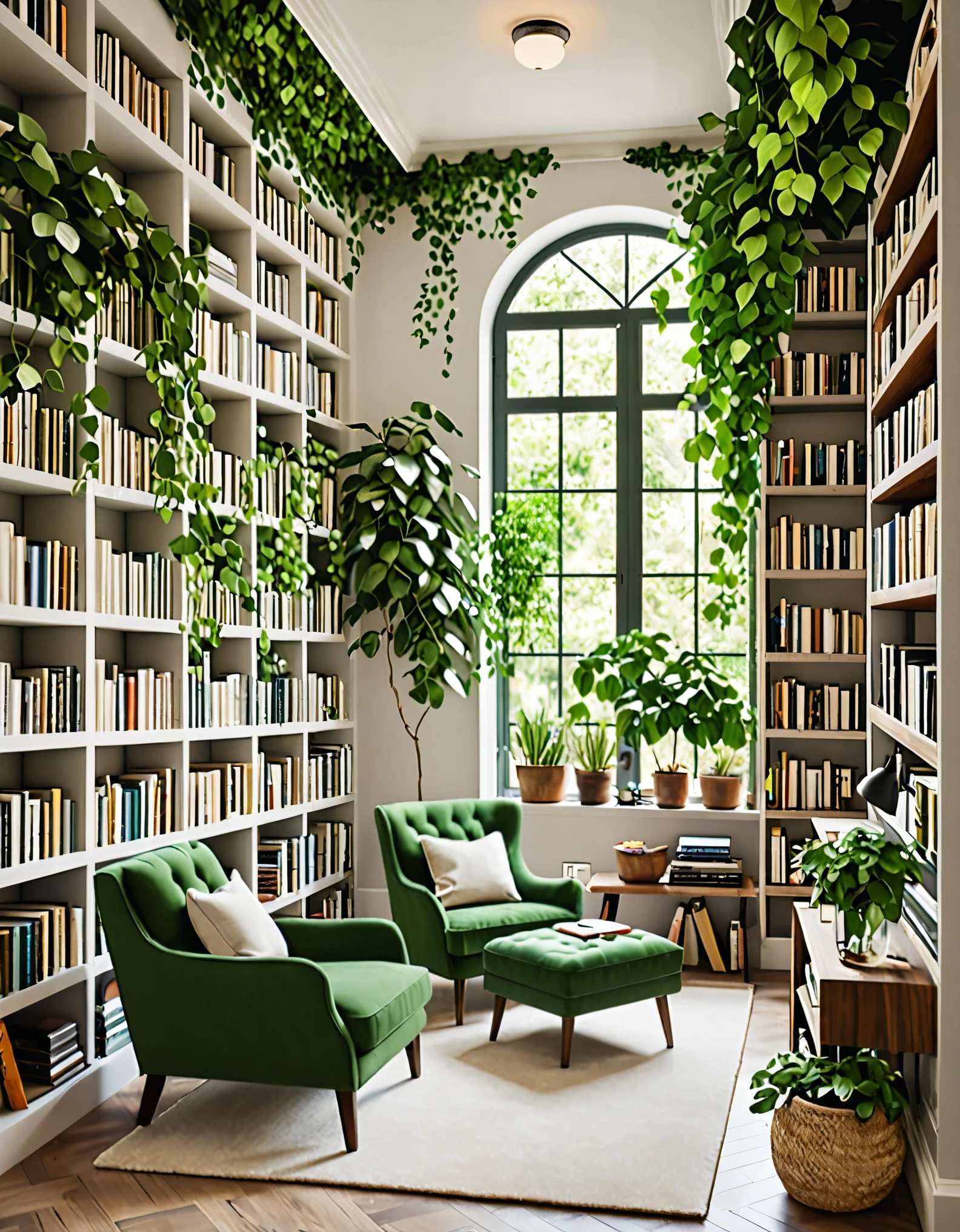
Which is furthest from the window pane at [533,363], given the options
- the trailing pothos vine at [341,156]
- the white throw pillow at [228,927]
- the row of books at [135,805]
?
the white throw pillow at [228,927]

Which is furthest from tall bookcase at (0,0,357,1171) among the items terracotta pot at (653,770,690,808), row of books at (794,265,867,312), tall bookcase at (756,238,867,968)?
row of books at (794,265,867,312)

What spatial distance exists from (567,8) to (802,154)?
127 cm

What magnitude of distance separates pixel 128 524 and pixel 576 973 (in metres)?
2.22

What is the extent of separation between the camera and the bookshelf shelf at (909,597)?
9.71 ft

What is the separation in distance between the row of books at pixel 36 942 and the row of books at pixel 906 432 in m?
2.77

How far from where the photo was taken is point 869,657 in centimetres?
422

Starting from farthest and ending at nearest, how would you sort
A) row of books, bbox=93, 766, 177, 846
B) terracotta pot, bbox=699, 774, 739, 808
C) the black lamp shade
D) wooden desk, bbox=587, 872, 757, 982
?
terracotta pot, bbox=699, 774, 739, 808, wooden desk, bbox=587, 872, 757, 982, row of books, bbox=93, 766, 177, 846, the black lamp shade

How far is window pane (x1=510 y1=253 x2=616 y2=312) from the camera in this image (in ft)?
19.3

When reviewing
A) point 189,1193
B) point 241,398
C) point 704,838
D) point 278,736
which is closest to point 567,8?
point 241,398

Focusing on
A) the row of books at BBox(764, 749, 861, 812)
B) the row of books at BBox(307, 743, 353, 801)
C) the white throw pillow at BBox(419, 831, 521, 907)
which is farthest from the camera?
the row of books at BBox(307, 743, 353, 801)

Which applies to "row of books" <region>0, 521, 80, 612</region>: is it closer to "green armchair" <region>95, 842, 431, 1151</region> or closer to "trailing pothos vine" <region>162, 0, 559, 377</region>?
"green armchair" <region>95, 842, 431, 1151</region>

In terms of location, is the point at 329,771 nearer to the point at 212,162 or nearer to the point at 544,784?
the point at 544,784

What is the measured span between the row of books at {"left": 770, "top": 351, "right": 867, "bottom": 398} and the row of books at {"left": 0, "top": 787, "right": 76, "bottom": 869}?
345 centimetres

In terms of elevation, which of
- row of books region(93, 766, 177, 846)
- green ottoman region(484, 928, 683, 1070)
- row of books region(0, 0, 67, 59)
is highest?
row of books region(0, 0, 67, 59)
